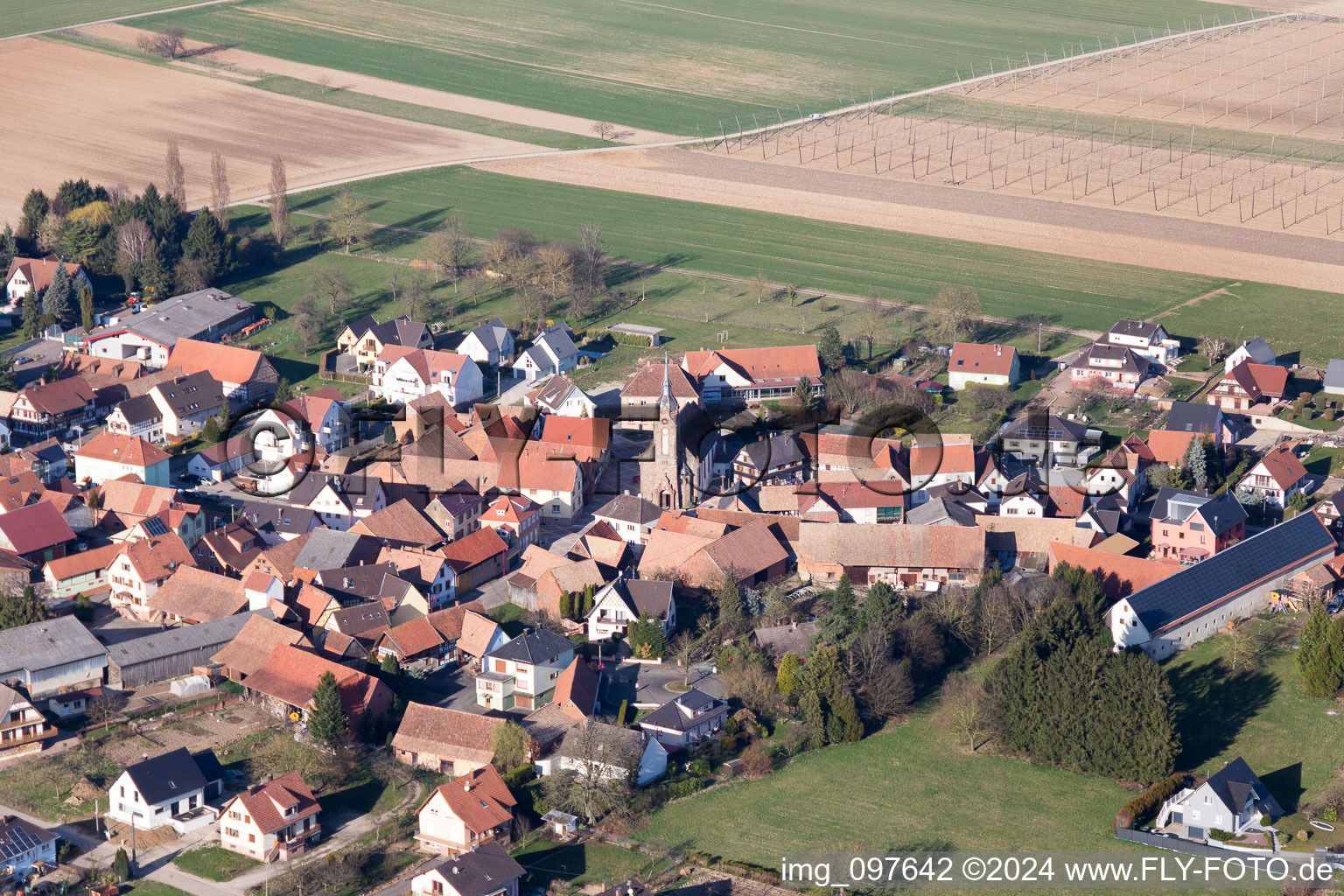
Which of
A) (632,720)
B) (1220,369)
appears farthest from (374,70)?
(632,720)

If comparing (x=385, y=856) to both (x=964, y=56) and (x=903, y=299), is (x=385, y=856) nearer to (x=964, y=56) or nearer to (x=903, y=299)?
(x=903, y=299)

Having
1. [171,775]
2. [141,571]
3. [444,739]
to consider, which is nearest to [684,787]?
[444,739]

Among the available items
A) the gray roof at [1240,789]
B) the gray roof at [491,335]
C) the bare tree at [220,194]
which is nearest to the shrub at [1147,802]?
the gray roof at [1240,789]

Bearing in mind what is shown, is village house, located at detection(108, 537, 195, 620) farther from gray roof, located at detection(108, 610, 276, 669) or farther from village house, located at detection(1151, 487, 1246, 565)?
village house, located at detection(1151, 487, 1246, 565)

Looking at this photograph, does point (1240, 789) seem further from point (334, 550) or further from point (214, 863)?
point (334, 550)

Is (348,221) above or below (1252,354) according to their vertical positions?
above

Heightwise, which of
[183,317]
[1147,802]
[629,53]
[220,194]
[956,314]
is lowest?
[1147,802]

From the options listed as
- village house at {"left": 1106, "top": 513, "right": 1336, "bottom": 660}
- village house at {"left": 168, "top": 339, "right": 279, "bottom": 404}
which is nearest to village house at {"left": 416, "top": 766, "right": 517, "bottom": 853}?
village house at {"left": 1106, "top": 513, "right": 1336, "bottom": 660}
